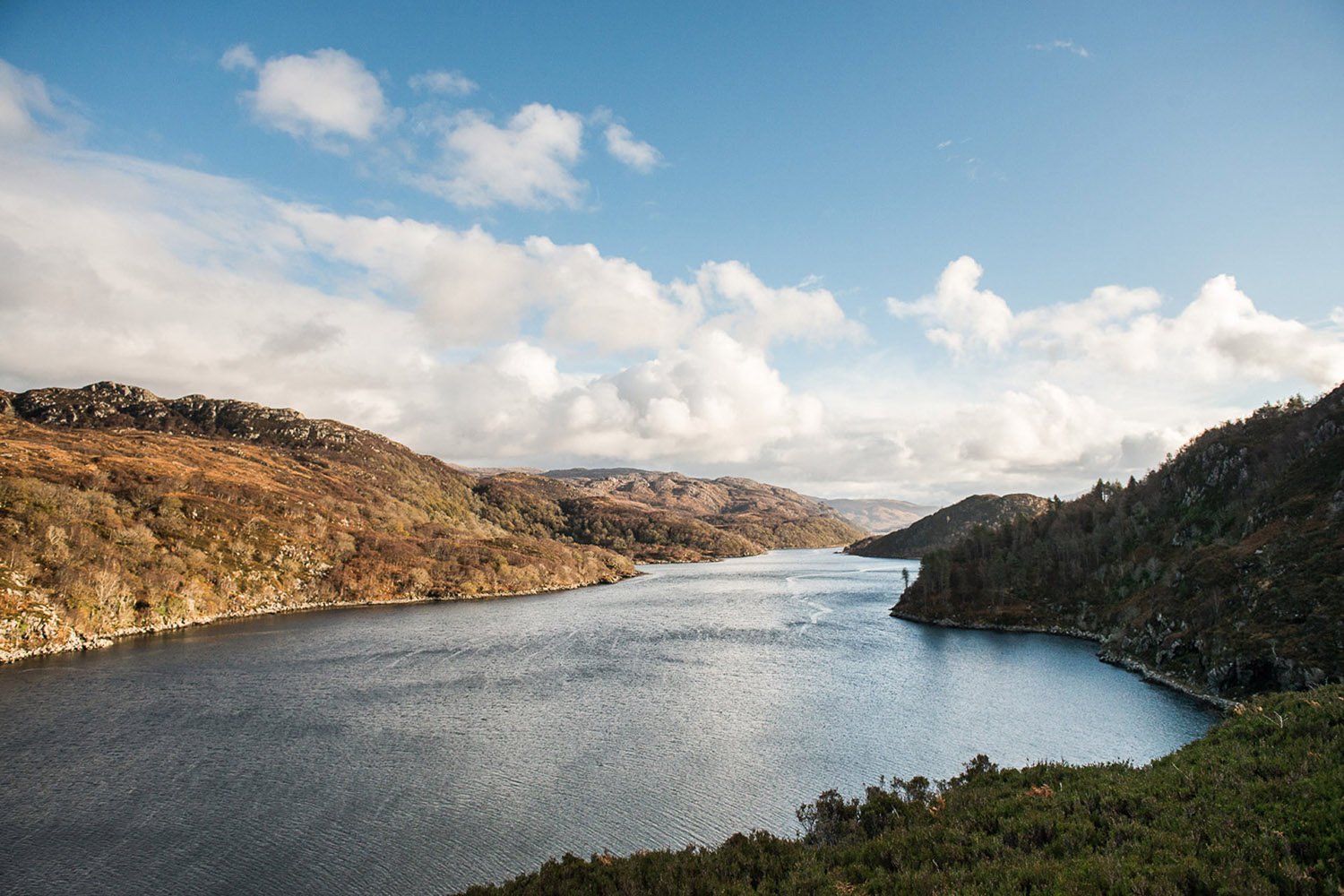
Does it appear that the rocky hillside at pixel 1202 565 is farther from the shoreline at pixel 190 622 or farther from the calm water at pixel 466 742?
the shoreline at pixel 190 622

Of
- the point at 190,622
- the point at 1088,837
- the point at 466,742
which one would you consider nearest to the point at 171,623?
the point at 190,622

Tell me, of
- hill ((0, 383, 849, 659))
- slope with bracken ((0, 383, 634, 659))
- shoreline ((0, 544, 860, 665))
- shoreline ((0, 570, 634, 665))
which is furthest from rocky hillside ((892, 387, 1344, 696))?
hill ((0, 383, 849, 659))

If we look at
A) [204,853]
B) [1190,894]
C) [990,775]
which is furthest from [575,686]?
[1190,894]

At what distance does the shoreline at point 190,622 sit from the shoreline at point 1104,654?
328ft

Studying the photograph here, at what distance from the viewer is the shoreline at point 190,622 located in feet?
225

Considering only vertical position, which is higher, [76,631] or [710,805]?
[710,805]

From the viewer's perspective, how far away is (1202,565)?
62.8 meters

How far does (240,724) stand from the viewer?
44.7 m

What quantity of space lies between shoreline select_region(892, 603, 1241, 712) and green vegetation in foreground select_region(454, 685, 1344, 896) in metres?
10.2

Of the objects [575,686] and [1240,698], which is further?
[575,686]

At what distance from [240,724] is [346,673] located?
17.7 meters

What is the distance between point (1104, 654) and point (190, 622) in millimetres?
129330

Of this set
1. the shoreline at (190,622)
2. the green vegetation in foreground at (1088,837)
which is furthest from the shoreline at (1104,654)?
the shoreline at (190,622)

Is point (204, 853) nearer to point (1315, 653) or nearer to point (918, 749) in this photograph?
point (918, 749)
